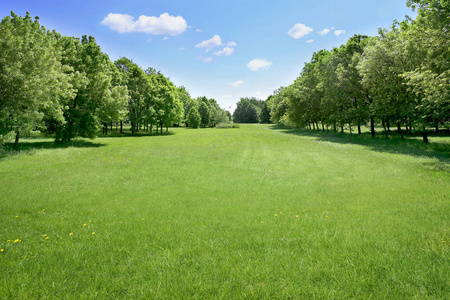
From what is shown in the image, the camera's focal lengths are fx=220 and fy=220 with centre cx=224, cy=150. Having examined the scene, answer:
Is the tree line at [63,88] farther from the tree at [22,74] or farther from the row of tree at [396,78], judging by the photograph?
the row of tree at [396,78]

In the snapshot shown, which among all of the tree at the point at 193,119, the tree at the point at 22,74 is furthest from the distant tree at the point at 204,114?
the tree at the point at 22,74

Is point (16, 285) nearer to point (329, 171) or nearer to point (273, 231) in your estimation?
point (273, 231)

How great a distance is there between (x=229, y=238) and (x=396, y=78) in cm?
2964

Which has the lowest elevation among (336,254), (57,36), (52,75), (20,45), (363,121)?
(336,254)

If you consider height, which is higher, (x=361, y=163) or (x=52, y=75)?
(x=52, y=75)

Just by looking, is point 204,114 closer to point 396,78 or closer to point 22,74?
point 396,78

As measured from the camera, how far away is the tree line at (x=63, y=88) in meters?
19.8

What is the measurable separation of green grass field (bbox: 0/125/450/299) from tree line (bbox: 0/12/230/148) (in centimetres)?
1227

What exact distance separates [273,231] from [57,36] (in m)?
36.7

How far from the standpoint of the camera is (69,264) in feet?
15.8

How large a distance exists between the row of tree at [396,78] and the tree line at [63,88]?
3130cm

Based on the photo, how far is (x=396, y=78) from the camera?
25359 millimetres

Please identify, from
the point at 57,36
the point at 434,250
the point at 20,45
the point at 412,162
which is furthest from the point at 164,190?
the point at 57,36

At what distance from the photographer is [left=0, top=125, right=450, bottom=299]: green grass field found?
4035 mm
